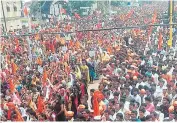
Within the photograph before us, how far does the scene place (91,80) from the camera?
12.1m

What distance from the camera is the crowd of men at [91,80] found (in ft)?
23.8

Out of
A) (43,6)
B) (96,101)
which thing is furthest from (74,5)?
(96,101)

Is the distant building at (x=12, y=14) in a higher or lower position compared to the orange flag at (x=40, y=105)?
higher

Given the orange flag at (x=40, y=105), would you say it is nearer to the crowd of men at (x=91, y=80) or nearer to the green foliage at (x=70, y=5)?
the crowd of men at (x=91, y=80)

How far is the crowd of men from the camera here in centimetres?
726

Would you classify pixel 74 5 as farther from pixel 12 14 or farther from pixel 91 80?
pixel 91 80

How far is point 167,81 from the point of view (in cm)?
895

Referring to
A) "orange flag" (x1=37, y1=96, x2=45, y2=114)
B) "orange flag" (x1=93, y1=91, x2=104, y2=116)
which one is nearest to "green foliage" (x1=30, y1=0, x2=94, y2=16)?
"orange flag" (x1=37, y1=96, x2=45, y2=114)

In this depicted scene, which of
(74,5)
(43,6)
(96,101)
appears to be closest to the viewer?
(96,101)

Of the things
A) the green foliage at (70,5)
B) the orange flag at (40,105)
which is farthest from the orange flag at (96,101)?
the green foliage at (70,5)

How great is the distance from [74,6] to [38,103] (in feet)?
84.1

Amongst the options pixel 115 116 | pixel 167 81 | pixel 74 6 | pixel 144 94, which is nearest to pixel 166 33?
pixel 167 81

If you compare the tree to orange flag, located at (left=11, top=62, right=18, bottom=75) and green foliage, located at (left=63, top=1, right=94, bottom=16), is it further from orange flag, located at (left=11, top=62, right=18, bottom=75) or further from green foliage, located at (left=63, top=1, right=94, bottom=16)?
orange flag, located at (left=11, top=62, right=18, bottom=75)

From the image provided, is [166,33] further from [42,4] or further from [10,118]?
[42,4]
